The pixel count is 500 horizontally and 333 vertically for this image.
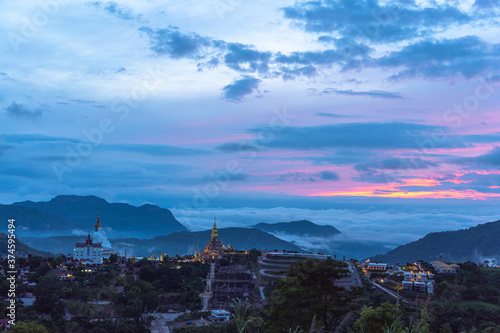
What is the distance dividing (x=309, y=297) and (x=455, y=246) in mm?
75237

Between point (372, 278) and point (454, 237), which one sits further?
point (454, 237)

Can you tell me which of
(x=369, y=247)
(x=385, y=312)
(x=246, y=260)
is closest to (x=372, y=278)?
(x=246, y=260)

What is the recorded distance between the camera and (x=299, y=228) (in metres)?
164

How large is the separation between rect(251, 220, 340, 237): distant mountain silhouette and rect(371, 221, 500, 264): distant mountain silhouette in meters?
61.7

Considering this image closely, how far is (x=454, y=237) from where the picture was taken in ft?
301

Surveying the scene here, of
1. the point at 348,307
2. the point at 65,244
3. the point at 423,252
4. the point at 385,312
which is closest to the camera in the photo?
the point at 385,312

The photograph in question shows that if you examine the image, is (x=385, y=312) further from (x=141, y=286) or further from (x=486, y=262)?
(x=486, y=262)

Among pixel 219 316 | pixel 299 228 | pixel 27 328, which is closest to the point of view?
pixel 27 328

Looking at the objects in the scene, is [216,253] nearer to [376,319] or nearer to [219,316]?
[219,316]

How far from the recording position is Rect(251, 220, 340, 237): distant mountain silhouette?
159 metres

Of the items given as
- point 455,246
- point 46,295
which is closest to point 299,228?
point 455,246

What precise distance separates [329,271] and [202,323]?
63.0 ft

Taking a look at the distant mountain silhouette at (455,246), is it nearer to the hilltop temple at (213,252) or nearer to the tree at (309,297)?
the hilltop temple at (213,252)

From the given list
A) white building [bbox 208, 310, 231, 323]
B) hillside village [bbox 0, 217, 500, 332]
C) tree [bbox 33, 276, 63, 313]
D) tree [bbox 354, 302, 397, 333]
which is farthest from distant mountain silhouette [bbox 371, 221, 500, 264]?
tree [bbox 354, 302, 397, 333]
